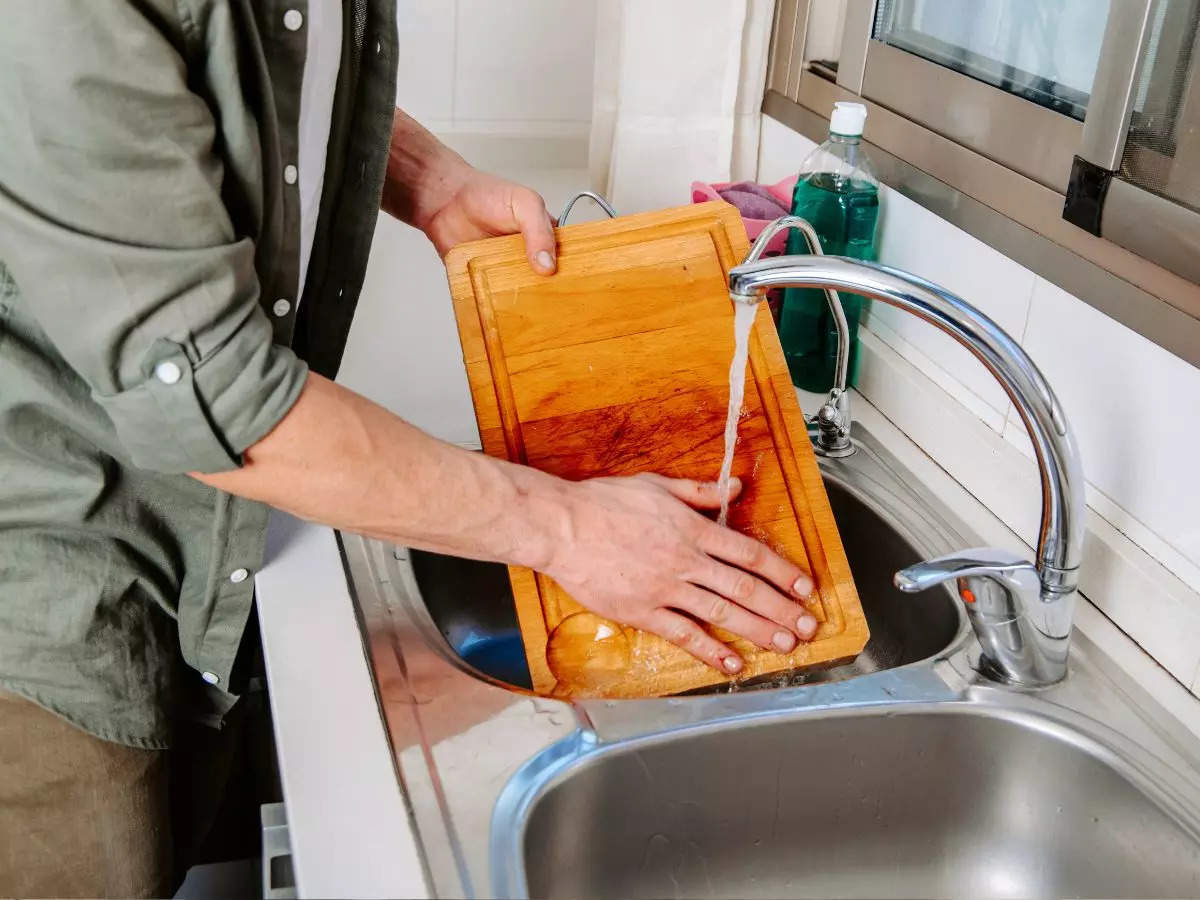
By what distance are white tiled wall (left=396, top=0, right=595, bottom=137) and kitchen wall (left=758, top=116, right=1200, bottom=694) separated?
0.65 m

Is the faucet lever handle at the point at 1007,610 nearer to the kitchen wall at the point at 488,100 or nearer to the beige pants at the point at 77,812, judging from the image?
the beige pants at the point at 77,812

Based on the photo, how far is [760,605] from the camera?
96 cm

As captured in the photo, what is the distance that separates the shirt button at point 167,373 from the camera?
71 centimetres

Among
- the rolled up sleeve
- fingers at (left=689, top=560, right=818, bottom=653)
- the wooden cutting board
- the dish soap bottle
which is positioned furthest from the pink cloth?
the rolled up sleeve

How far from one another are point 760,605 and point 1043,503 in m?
0.23

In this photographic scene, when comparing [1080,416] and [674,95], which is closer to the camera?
[1080,416]

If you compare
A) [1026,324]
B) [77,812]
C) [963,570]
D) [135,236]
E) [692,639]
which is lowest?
[77,812]

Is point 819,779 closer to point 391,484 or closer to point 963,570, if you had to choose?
point 963,570

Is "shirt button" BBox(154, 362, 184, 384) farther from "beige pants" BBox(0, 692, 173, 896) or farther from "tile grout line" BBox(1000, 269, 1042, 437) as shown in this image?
"tile grout line" BBox(1000, 269, 1042, 437)

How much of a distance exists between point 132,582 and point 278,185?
1.03 ft

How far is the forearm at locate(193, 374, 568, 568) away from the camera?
2.56 feet

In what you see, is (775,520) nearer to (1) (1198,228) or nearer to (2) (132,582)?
(1) (1198,228)

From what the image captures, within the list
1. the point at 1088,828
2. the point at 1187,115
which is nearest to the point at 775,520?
the point at 1088,828

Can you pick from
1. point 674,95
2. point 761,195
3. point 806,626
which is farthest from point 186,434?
point 674,95
